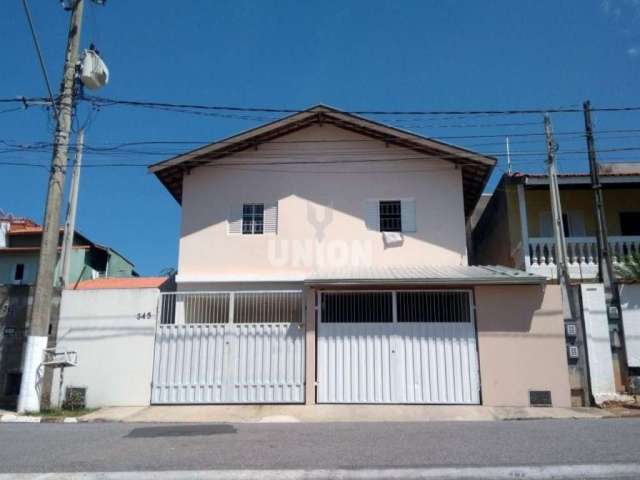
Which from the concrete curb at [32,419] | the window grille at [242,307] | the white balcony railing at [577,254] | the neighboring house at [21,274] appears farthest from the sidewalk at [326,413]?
the white balcony railing at [577,254]

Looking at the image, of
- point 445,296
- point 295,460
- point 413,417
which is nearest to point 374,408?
point 413,417

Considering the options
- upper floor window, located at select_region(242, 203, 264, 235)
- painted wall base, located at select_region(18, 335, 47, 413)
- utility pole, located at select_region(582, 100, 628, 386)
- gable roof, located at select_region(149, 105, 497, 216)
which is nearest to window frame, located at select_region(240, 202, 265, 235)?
upper floor window, located at select_region(242, 203, 264, 235)

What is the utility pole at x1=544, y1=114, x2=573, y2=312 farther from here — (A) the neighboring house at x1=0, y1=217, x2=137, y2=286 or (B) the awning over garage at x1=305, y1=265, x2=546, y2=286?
(A) the neighboring house at x1=0, y1=217, x2=137, y2=286

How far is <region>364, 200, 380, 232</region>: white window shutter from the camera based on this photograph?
571 inches

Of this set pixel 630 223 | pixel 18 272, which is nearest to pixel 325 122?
pixel 630 223

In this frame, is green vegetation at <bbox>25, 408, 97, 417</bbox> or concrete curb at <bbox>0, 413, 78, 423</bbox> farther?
green vegetation at <bbox>25, 408, 97, 417</bbox>

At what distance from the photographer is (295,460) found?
6.69 meters

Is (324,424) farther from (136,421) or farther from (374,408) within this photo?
(136,421)

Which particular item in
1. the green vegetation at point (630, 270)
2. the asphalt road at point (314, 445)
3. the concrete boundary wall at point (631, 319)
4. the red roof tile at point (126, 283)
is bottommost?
the asphalt road at point (314, 445)

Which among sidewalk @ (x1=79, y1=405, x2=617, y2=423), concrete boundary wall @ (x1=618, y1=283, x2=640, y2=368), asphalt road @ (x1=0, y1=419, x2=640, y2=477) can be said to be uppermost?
concrete boundary wall @ (x1=618, y1=283, x2=640, y2=368)

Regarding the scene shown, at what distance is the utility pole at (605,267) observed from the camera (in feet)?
38.7

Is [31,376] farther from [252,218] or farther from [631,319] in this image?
[631,319]

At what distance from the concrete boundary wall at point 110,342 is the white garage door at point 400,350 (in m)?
3.73

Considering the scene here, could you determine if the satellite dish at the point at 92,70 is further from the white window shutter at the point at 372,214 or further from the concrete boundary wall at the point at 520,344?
the concrete boundary wall at the point at 520,344
